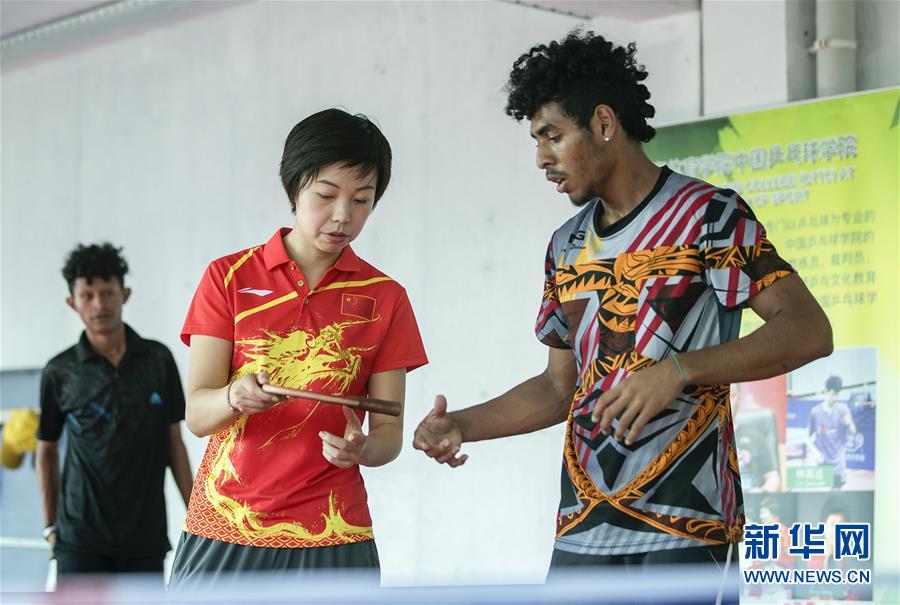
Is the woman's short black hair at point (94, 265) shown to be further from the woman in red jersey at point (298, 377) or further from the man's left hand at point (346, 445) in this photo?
the man's left hand at point (346, 445)

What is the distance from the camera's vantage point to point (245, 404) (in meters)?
2.51

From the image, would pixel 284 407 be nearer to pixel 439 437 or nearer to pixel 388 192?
pixel 439 437

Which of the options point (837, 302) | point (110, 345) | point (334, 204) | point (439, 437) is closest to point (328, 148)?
point (334, 204)

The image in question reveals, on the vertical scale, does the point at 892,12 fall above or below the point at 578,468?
above

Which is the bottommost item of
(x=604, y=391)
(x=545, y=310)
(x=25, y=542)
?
(x=25, y=542)

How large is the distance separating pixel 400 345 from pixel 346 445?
14.5 inches

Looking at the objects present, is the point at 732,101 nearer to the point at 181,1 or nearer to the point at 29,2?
the point at 181,1

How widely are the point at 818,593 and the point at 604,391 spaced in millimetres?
2631

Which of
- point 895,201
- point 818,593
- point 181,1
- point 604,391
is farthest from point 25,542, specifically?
point 604,391

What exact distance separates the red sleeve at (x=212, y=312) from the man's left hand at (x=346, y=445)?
0.34 metres

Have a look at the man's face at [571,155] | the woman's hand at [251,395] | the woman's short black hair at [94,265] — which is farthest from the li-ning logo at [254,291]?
the woman's short black hair at [94,265]

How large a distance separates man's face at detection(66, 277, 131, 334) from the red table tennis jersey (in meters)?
3.01

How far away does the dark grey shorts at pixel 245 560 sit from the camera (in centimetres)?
263

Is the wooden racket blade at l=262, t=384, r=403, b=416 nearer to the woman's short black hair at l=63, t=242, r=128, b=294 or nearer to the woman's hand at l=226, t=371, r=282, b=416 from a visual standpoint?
the woman's hand at l=226, t=371, r=282, b=416
